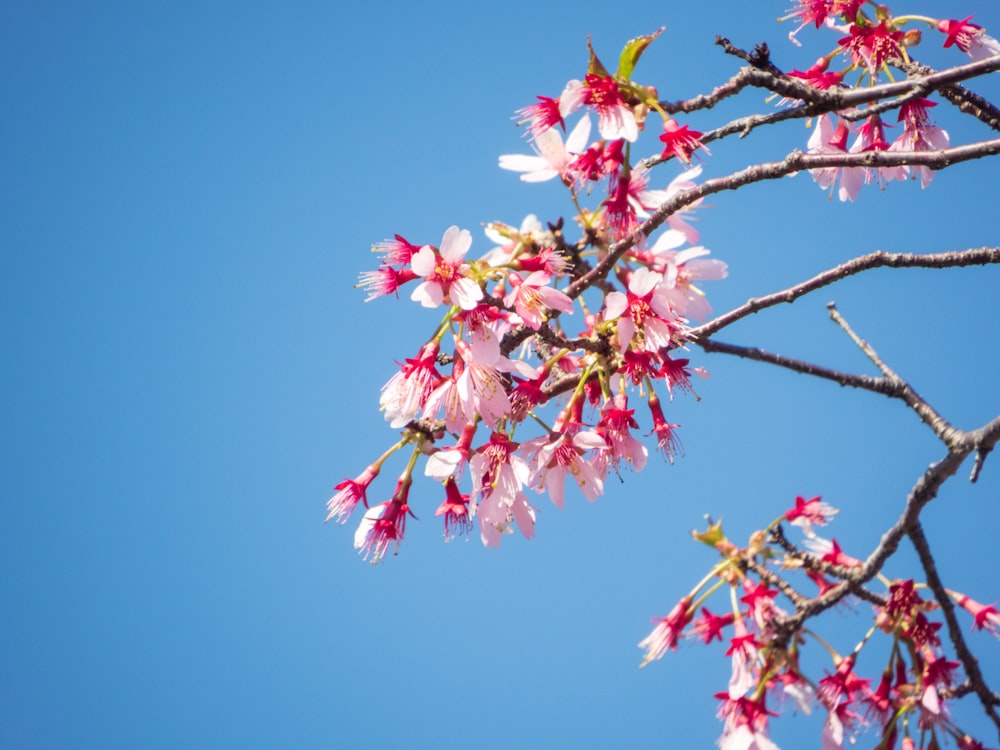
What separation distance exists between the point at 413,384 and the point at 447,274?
13.1 inches

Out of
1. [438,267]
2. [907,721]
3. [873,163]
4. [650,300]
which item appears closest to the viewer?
[873,163]

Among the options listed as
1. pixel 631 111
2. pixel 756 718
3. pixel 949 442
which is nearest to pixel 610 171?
pixel 631 111

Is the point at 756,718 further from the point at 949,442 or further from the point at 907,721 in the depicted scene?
the point at 949,442

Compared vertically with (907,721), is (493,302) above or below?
above

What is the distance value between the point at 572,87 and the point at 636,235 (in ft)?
1.60

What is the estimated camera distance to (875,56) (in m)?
2.69

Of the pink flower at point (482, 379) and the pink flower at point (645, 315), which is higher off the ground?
the pink flower at point (645, 315)

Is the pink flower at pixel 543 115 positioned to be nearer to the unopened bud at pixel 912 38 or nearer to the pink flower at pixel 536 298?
the pink flower at pixel 536 298

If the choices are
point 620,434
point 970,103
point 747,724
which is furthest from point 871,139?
point 747,724

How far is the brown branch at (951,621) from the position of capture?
2.15 meters

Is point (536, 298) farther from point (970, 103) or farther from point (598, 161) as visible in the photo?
point (970, 103)

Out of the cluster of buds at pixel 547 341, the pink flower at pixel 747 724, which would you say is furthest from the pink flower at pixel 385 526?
the pink flower at pixel 747 724

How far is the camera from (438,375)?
7.72 ft

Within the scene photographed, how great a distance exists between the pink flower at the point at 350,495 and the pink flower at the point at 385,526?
131mm
